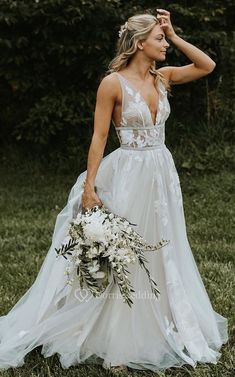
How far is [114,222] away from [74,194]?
61 cm

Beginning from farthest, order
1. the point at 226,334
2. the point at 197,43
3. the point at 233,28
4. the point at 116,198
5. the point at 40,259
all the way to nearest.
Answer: the point at 233,28, the point at 197,43, the point at 40,259, the point at 226,334, the point at 116,198

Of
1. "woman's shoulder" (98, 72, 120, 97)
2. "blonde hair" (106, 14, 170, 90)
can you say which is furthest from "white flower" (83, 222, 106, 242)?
"blonde hair" (106, 14, 170, 90)

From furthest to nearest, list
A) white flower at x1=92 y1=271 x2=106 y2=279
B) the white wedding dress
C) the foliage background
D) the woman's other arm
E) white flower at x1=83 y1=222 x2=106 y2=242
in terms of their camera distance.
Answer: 1. the foliage background
2. the white wedding dress
3. the woman's other arm
4. white flower at x1=92 y1=271 x2=106 y2=279
5. white flower at x1=83 y1=222 x2=106 y2=242

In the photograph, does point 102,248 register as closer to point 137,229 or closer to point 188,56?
point 137,229

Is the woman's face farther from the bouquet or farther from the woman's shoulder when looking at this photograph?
the bouquet

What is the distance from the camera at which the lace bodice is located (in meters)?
3.80

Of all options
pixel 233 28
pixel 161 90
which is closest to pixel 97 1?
pixel 233 28

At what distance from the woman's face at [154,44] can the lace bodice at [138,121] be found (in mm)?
203

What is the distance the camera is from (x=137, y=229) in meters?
3.94

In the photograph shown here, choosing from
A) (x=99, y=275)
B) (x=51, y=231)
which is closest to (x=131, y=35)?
(x=99, y=275)

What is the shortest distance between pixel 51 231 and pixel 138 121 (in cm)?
324

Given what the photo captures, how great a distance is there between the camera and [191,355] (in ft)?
12.9

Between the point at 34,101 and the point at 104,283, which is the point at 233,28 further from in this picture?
the point at 104,283

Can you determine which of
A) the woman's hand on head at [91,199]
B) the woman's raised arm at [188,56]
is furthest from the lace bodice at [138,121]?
the woman's hand on head at [91,199]
